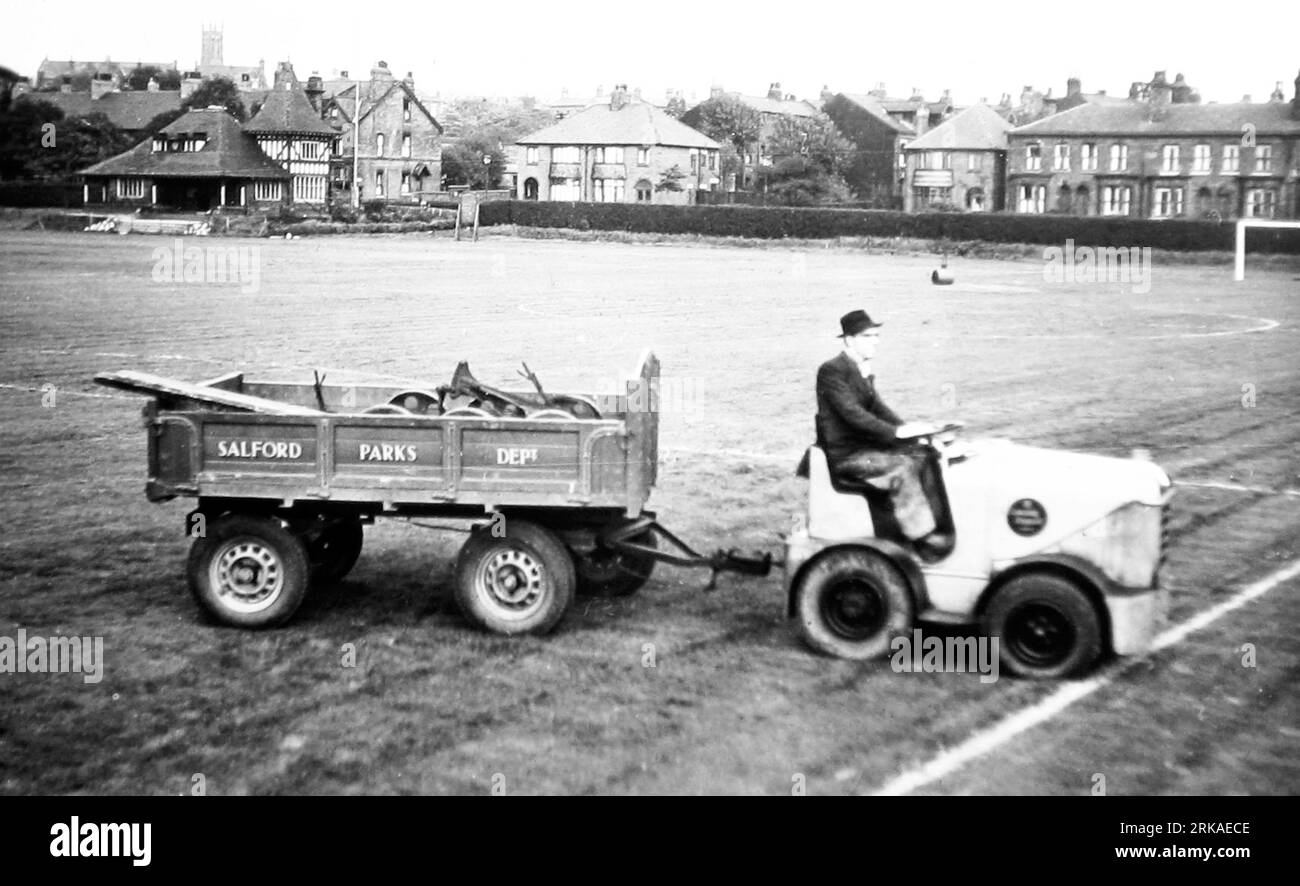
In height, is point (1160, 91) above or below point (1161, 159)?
above

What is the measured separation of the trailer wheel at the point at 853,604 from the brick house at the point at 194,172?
59.2 m

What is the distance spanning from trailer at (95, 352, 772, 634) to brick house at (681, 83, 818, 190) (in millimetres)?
94672

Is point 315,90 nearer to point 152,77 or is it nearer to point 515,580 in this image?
point 152,77

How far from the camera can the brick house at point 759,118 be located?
357 ft

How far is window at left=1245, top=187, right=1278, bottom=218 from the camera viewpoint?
183ft

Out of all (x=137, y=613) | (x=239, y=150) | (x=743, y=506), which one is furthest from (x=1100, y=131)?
(x=137, y=613)

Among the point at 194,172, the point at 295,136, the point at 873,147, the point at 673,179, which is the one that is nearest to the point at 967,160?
the point at 873,147

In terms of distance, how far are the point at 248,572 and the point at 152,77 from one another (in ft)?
176

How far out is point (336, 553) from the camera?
10.8 meters

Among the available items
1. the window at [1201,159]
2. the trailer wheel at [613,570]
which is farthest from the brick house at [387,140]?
the trailer wheel at [613,570]

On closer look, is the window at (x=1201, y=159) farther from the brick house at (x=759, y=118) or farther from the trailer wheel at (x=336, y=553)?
the trailer wheel at (x=336, y=553)
